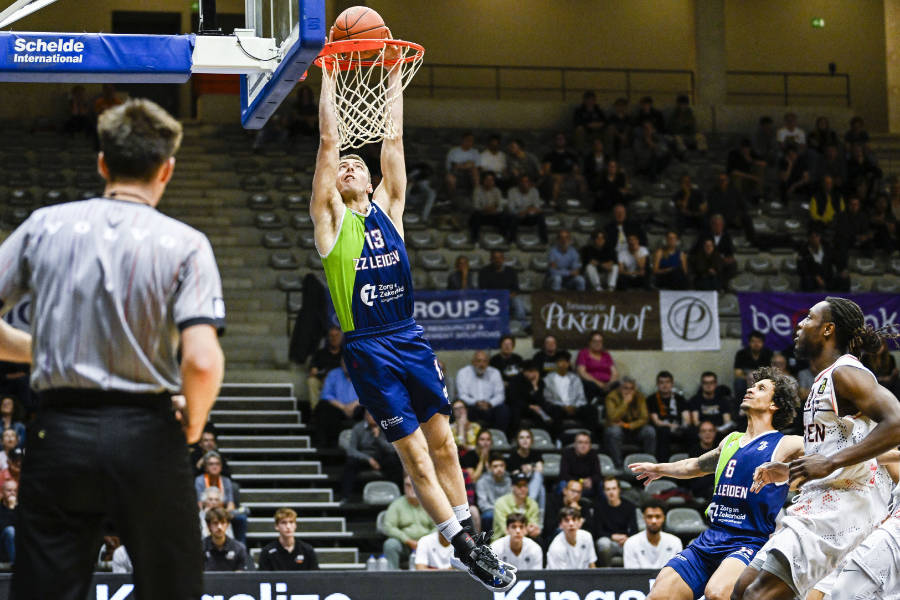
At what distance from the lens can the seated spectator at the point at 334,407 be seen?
14734 millimetres

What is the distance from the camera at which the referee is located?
3.68 m

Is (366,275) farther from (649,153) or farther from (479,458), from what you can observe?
(649,153)

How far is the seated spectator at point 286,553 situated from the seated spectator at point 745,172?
11.7 meters

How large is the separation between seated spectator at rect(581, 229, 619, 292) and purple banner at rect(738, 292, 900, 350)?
181cm

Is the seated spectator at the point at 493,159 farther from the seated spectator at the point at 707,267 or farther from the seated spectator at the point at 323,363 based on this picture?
the seated spectator at the point at 323,363

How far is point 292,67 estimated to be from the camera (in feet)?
23.2

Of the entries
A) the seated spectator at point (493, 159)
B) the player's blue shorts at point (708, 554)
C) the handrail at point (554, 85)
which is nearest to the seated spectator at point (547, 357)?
the seated spectator at point (493, 159)

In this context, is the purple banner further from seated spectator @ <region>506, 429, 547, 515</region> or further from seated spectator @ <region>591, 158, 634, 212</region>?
seated spectator @ <region>506, 429, 547, 515</region>

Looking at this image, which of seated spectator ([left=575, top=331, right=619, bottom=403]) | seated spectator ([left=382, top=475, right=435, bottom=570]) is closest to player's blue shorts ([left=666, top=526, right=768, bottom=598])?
seated spectator ([left=382, top=475, right=435, bottom=570])

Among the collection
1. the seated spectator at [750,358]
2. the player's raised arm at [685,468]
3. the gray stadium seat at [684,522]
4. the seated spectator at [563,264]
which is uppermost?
the seated spectator at [563,264]

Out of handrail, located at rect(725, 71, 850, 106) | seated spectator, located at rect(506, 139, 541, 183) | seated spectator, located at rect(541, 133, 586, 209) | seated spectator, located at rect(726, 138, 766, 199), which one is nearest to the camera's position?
seated spectator, located at rect(506, 139, 541, 183)

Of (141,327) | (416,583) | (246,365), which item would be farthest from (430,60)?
(141,327)

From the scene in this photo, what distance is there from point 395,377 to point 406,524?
606cm

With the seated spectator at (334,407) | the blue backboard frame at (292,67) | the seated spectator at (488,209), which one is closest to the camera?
the blue backboard frame at (292,67)
